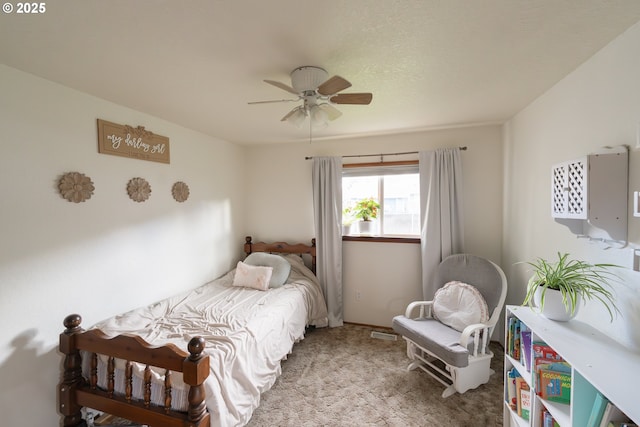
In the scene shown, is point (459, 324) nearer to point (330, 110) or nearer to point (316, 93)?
point (330, 110)

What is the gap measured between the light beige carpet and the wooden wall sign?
2.36m

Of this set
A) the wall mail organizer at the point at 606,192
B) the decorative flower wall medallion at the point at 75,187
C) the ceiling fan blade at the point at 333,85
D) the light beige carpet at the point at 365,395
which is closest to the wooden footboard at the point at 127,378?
the light beige carpet at the point at 365,395

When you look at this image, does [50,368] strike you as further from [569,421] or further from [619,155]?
[619,155]

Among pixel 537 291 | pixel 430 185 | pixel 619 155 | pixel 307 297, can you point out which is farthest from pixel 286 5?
pixel 307 297

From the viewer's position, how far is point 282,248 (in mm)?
3682

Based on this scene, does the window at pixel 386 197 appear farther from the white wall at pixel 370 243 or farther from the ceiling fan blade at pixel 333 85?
the ceiling fan blade at pixel 333 85

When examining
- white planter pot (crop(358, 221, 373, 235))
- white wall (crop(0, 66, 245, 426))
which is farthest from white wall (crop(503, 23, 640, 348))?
white wall (crop(0, 66, 245, 426))

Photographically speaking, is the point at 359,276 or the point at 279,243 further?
the point at 279,243

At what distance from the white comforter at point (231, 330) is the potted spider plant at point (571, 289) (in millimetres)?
1913

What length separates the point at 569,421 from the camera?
4.01ft

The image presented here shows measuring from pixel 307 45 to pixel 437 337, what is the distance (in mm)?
2388

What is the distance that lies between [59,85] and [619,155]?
3.36m

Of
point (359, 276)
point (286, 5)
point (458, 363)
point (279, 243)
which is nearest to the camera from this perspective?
point (286, 5)

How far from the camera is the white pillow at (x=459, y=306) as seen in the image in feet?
7.81
